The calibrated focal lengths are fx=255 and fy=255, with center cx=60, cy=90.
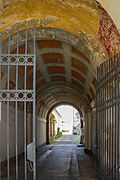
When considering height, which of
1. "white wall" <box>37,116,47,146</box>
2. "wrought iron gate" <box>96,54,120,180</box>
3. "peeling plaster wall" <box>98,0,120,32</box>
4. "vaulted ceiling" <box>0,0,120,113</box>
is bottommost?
"white wall" <box>37,116,47,146</box>

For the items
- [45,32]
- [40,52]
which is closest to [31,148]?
[45,32]

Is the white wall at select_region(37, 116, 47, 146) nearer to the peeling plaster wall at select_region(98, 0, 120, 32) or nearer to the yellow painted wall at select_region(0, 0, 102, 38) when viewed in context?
the yellow painted wall at select_region(0, 0, 102, 38)

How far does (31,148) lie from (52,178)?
376cm

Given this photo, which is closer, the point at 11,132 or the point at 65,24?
the point at 65,24

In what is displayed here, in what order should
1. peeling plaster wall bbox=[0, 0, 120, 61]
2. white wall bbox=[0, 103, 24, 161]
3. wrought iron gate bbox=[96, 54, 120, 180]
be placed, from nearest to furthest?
wrought iron gate bbox=[96, 54, 120, 180] < peeling plaster wall bbox=[0, 0, 120, 61] < white wall bbox=[0, 103, 24, 161]

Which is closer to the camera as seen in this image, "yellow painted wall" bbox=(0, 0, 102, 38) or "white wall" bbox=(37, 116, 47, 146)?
"yellow painted wall" bbox=(0, 0, 102, 38)

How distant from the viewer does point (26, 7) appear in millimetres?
6602

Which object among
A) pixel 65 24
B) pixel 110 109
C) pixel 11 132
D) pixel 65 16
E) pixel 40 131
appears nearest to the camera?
pixel 110 109

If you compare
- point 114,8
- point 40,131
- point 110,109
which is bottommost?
point 40,131

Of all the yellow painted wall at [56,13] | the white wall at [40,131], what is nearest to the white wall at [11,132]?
the yellow painted wall at [56,13]

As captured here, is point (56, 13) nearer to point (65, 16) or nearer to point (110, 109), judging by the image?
point (65, 16)

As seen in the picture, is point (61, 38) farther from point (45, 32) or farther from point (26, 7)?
point (26, 7)

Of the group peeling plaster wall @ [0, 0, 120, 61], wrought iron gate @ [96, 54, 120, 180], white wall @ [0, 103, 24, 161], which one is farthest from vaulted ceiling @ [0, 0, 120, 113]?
white wall @ [0, 103, 24, 161]

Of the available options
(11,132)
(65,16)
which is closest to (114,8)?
(65,16)
